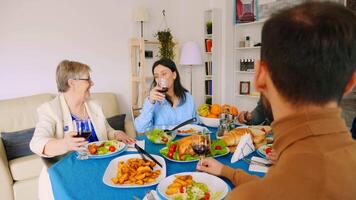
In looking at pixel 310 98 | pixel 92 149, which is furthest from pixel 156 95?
pixel 310 98

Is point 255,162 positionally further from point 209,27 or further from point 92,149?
point 209,27

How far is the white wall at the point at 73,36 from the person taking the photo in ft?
10.1

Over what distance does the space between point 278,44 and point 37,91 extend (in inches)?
133

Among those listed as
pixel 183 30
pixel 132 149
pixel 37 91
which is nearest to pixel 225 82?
pixel 183 30

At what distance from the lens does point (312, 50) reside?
1.64ft

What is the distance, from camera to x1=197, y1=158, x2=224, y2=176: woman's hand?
109cm

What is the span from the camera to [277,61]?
0.54 m

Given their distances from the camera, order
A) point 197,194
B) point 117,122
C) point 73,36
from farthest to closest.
→ point 73,36 < point 117,122 < point 197,194

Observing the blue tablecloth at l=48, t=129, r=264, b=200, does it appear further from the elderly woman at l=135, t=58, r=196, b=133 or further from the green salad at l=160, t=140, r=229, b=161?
the elderly woman at l=135, t=58, r=196, b=133

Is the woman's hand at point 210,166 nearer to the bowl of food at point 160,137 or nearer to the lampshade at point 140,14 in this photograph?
the bowl of food at point 160,137

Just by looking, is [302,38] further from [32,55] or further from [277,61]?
[32,55]

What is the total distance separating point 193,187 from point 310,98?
57 centimetres

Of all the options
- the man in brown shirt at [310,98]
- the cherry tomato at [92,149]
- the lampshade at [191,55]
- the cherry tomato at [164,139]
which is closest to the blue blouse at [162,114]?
the cherry tomato at [164,139]

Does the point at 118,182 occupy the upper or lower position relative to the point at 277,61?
lower
